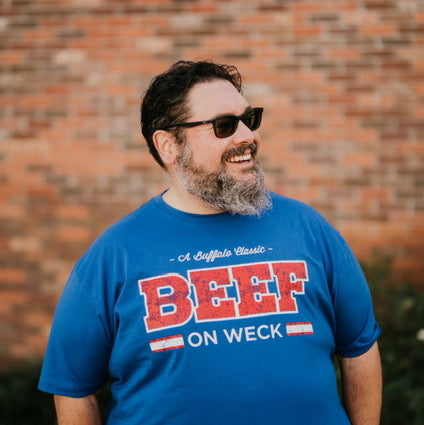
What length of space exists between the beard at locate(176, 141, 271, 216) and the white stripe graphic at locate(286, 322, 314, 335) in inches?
16.6

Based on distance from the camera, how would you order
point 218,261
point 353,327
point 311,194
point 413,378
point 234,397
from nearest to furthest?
point 234,397 < point 218,261 < point 353,327 < point 413,378 < point 311,194

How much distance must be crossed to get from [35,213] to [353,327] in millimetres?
2686

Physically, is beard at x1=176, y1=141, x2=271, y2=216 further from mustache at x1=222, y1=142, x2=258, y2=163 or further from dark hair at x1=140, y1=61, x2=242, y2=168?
dark hair at x1=140, y1=61, x2=242, y2=168

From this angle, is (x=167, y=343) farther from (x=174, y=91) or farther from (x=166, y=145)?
(x=174, y=91)

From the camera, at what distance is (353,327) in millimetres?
1762

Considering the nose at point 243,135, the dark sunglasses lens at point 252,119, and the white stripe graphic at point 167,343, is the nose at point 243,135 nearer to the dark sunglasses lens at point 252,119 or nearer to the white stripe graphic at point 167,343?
the dark sunglasses lens at point 252,119

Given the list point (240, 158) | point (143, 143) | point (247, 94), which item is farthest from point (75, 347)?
point (247, 94)

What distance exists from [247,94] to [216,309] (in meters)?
2.22

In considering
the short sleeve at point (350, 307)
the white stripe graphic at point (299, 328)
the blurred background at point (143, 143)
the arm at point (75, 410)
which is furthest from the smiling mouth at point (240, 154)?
the blurred background at point (143, 143)

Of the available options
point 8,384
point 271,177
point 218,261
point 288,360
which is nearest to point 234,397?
point 288,360

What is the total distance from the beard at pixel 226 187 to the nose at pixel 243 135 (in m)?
0.03

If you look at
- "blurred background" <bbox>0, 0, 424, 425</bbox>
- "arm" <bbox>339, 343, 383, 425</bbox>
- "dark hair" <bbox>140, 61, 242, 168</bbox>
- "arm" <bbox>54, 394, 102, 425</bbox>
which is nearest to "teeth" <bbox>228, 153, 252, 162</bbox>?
"dark hair" <bbox>140, 61, 242, 168</bbox>

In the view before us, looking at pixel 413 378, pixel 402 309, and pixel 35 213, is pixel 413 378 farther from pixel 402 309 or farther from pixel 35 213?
pixel 35 213

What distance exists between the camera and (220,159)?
181 centimetres
